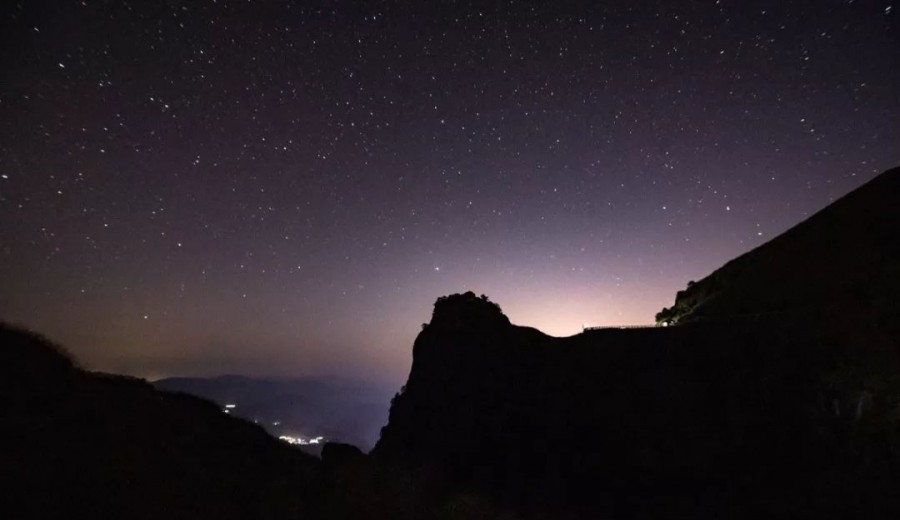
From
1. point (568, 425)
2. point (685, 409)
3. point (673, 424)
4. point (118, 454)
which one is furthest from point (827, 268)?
point (118, 454)

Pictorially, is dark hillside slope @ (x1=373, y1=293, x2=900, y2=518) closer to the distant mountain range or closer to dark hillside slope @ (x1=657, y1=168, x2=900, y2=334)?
the distant mountain range

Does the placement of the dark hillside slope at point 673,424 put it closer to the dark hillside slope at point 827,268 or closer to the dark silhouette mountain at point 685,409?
the dark silhouette mountain at point 685,409

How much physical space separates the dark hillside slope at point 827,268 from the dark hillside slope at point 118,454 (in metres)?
38.8

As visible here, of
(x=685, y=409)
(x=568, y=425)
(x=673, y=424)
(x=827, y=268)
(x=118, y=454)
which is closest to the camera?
(x=118, y=454)

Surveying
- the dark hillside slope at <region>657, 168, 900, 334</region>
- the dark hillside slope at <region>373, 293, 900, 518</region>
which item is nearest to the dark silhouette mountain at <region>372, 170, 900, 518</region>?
the dark hillside slope at <region>373, 293, 900, 518</region>

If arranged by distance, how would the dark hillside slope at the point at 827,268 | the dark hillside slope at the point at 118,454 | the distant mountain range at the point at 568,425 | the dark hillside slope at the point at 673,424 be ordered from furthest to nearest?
the dark hillside slope at the point at 827,268, the dark hillside slope at the point at 673,424, the distant mountain range at the point at 568,425, the dark hillside slope at the point at 118,454

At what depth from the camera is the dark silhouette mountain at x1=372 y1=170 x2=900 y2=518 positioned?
25109mm

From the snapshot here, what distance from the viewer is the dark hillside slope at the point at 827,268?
1287 inches

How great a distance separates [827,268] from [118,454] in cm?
5218

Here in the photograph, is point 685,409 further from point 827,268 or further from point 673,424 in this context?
point 827,268

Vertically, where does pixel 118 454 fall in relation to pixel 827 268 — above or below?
below

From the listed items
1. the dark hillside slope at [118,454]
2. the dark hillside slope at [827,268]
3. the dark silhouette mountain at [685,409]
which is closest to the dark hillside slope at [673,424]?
the dark silhouette mountain at [685,409]

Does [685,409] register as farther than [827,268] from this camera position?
No

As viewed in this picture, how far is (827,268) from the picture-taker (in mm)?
38531
